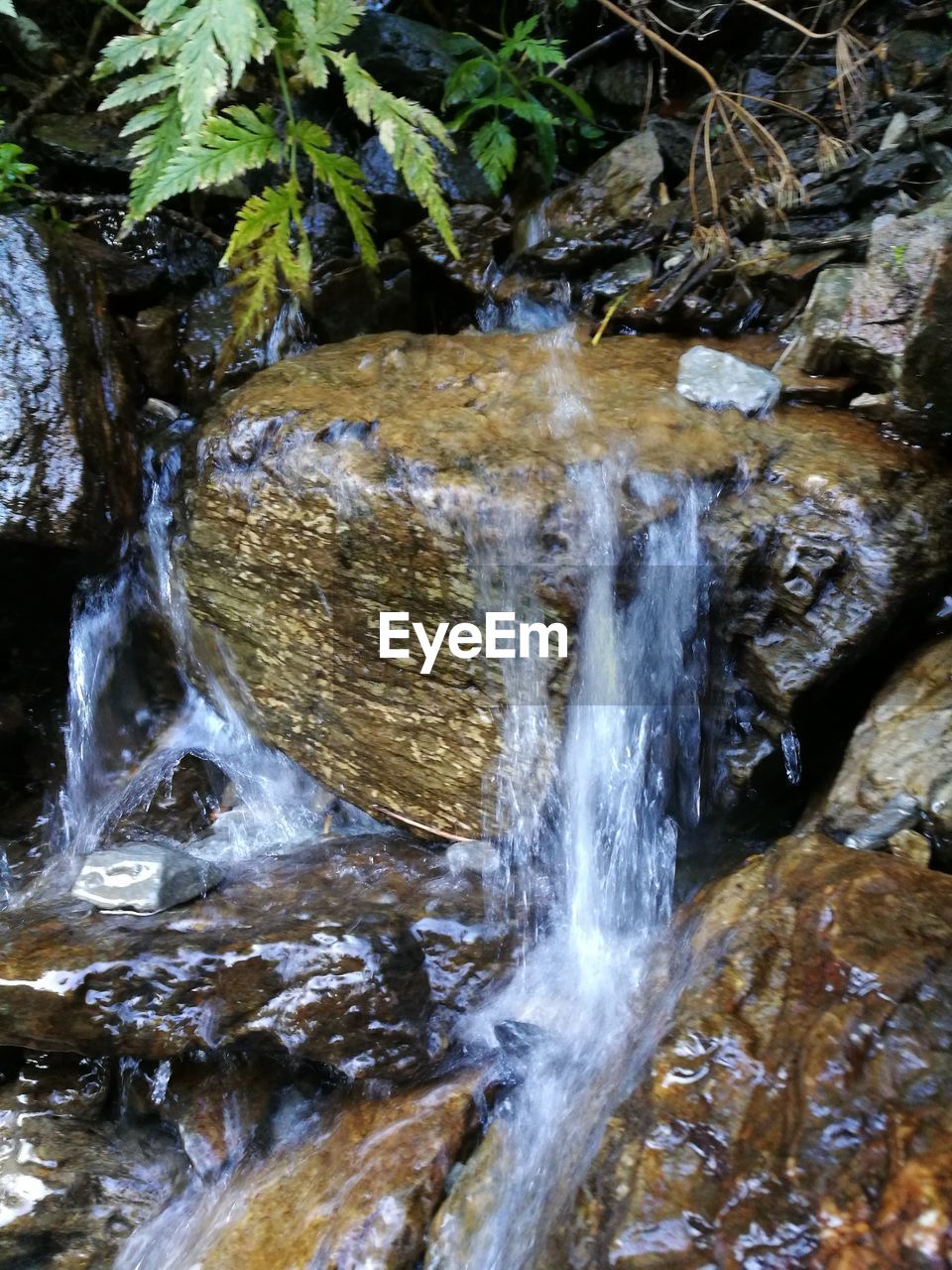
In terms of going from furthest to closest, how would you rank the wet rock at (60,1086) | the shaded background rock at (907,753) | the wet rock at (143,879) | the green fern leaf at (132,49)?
1. the green fern leaf at (132,49)
2. the wet rock at (143,879)
3. the wet rock at (60,1086)
4. the shaded background rock at (907,753)

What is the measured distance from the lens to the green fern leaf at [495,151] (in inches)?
185

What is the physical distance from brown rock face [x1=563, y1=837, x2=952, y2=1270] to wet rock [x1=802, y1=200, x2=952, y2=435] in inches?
71.0

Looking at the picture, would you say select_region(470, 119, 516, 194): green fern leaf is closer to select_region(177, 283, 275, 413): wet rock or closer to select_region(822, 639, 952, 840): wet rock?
select_region(177, 283, 275, 413): wet rock

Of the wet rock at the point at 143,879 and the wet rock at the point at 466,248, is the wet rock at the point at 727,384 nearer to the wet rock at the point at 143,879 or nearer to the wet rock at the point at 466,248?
the wet rock at the point at 466,248

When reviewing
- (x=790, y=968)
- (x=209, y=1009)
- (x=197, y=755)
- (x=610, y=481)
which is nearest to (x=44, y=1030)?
(x=209, y=1009)

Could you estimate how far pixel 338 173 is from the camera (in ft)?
13.2

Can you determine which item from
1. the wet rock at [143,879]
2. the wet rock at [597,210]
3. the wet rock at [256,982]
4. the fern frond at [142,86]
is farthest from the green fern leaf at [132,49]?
the wet rock at [256,982]

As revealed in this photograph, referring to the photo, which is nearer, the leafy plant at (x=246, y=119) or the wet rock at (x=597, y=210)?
the leafy plant at (x=246, y=119)

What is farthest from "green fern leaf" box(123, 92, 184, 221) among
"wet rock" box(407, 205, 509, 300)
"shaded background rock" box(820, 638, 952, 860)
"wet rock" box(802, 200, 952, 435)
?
"shaded background rock" box(820, 638, 952, 860)

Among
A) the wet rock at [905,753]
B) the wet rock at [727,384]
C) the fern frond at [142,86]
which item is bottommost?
the wet rock at [905,753]

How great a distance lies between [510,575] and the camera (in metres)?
3.00

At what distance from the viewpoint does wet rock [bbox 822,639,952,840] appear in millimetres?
2557

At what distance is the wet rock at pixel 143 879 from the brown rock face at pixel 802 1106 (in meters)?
1.98

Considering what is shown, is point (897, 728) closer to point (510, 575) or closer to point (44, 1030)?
point (510, 575)
